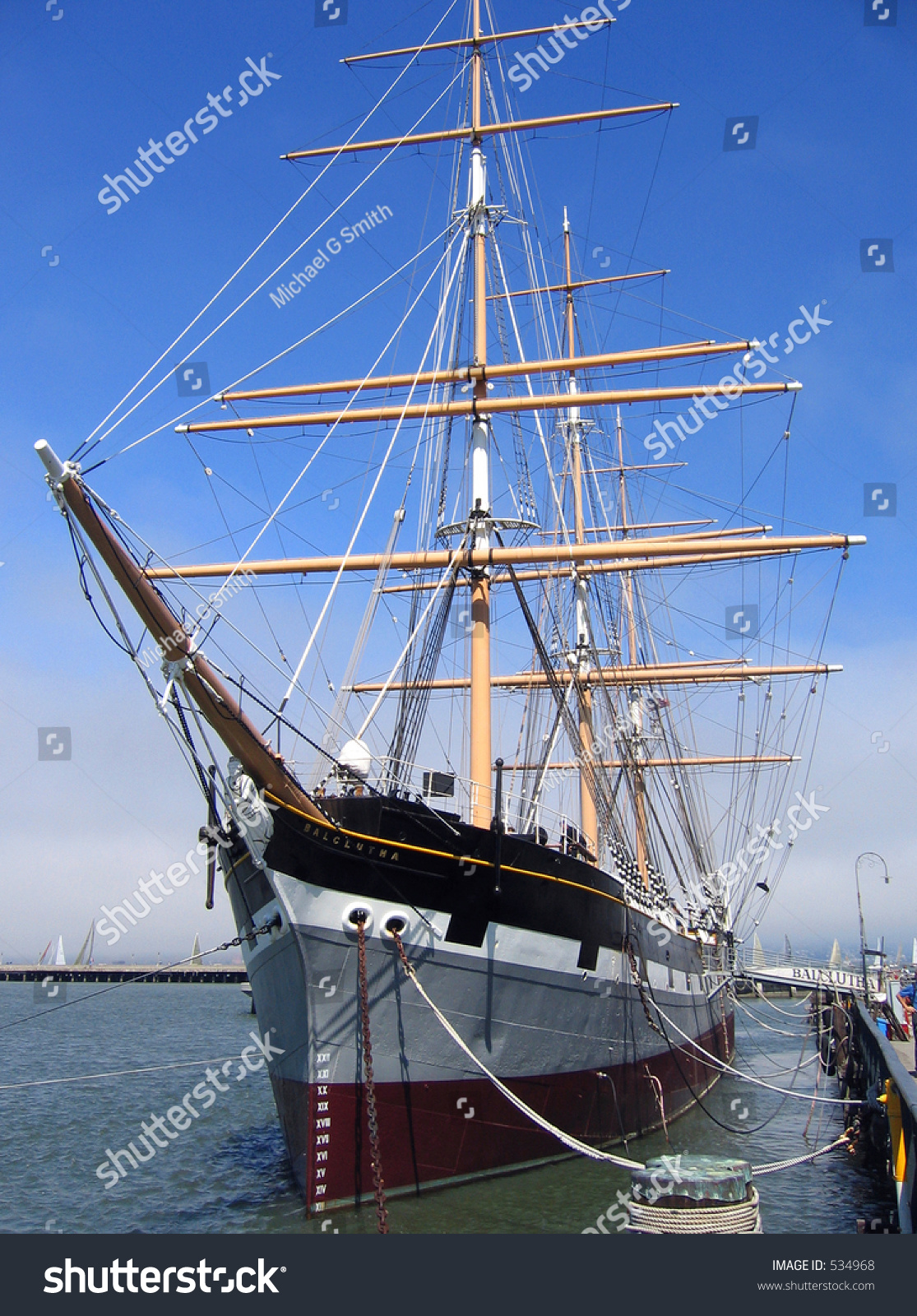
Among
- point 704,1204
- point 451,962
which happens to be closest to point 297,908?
point 451,962

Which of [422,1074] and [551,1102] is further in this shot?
[551,1102]

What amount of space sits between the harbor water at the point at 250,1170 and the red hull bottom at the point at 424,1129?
248mm

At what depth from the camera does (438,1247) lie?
9242 mm

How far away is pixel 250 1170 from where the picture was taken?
17.3m

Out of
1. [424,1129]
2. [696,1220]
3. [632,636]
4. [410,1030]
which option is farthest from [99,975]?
[696,1220]

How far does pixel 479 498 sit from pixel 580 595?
11.8 m

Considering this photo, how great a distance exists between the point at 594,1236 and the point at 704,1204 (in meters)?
1.08

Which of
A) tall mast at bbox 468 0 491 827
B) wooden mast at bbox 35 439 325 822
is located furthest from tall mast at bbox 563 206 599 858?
wooden mast at bbox 35 439 325 822

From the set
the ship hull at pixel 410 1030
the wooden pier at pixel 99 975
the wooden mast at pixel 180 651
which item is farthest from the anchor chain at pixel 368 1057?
the wooden pier at pixel 99 975

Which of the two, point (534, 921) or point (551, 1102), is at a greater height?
point (534, 921)

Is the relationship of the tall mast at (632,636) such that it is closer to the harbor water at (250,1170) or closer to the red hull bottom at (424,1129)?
the harbor water at (250,1170)

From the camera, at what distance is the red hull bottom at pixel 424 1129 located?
12961mm

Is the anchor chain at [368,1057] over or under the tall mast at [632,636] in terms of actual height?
under

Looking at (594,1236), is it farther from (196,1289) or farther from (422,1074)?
(422,1074)
